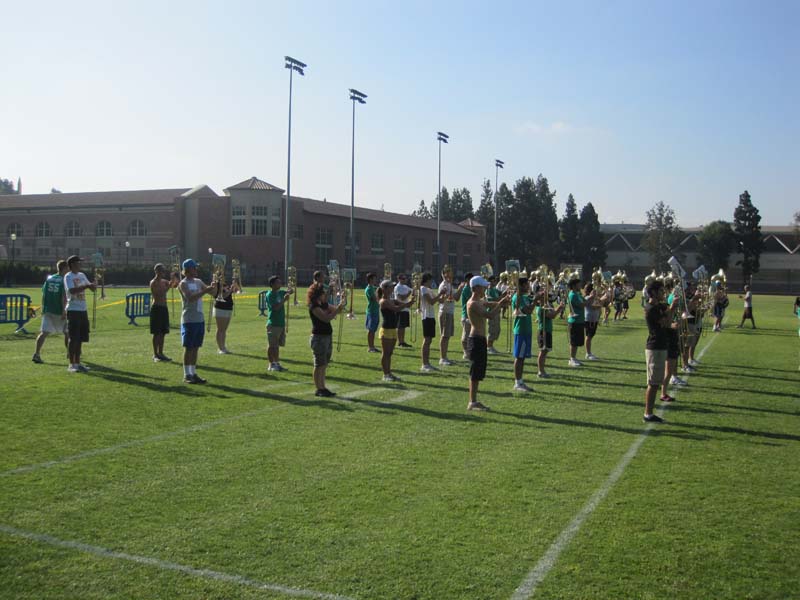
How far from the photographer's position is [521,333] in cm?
1270

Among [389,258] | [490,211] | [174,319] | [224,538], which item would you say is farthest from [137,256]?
[224,538]

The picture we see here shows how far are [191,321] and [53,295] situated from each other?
369cm

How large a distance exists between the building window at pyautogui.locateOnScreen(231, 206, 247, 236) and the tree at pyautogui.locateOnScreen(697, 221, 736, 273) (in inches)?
2380

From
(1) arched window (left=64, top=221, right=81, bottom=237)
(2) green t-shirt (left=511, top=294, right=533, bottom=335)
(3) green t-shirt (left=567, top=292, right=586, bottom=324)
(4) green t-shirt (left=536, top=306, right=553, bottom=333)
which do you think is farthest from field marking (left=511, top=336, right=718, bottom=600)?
(1) arched window (left=64, top=221, right=81, bottom=237)

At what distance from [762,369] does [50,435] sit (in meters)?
14.8

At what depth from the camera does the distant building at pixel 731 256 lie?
93875 millimetres

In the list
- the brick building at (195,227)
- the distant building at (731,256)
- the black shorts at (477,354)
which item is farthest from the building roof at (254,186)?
the black shorts at (477,354)

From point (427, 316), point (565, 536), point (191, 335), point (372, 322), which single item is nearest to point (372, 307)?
point (372, 322)

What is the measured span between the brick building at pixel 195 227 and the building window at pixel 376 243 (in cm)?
13

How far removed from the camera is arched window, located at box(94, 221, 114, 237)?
Answer: 8444cm

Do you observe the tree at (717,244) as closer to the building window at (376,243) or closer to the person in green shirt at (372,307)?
the building window at (376,243)

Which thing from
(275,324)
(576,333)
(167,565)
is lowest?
(167,565)

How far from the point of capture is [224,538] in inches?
220

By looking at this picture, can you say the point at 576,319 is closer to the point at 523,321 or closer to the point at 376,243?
the point at 523,321
